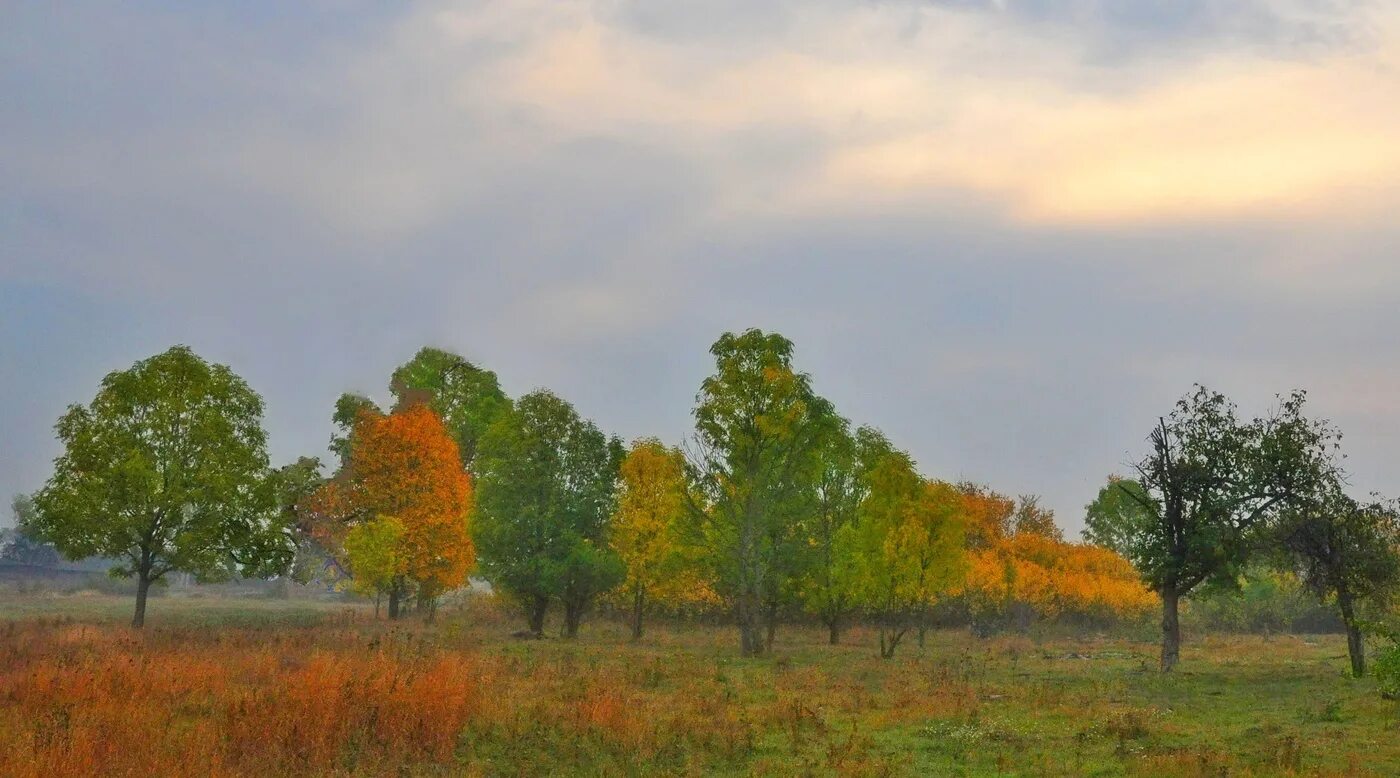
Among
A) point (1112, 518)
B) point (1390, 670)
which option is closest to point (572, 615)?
point (1390, 670)

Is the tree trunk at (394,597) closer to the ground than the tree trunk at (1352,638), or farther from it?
closer to the ground

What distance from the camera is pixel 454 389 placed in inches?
2756

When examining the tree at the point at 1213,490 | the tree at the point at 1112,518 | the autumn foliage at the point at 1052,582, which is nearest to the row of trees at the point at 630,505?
the tree at the point at 1213,490

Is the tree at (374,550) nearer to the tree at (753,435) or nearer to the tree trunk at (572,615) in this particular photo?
the tree trunk at (572,615)

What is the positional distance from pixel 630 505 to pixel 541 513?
466 centimetres

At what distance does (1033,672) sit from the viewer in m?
37.2

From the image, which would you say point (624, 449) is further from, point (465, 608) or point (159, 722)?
point (159, 722)

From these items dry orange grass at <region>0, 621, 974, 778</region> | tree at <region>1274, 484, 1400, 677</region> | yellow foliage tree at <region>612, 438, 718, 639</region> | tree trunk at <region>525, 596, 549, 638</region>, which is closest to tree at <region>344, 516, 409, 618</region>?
tree trunk at <region>525, 596, 549, 638</region>

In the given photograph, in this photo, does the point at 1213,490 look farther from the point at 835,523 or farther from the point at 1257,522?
the point at 835,523

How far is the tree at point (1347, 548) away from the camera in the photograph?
33.0 meters

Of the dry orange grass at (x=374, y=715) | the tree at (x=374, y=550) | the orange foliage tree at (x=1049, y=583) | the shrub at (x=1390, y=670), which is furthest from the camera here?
the orange foliage tree at (x=1049, y=583)

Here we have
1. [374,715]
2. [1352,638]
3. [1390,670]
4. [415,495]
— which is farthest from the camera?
[415,495]

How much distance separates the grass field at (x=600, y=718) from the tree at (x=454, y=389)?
3549cm

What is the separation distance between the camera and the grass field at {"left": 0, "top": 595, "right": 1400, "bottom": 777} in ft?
49.1
